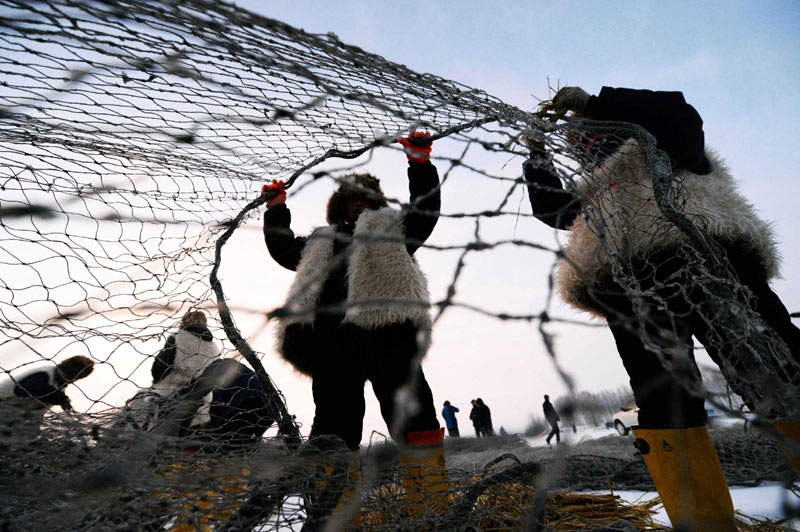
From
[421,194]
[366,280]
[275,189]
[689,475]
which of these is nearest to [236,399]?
[366,280]

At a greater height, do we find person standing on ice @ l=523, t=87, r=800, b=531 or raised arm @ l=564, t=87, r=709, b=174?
raised arm @ l=564, t=87, r=709, b=174

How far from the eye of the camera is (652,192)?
1073mm

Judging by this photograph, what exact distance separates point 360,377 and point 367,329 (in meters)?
0.18

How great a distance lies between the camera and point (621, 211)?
42.2 inches

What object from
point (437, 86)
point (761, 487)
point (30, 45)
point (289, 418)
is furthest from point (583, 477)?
Result: point (30, 45)

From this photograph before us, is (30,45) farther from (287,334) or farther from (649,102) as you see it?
A: (649,102)

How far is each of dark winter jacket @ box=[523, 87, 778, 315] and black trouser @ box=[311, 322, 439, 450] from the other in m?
0.63

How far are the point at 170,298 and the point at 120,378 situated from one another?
0.37 metres

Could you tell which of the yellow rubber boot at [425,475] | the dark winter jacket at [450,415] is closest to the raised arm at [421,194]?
the yellow rubber boot at [425,475]

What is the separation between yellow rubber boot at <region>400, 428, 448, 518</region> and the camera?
0.69 metres

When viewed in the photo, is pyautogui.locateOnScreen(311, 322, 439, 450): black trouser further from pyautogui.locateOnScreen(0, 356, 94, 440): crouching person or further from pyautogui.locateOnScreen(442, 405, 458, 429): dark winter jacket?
pyautogui.locateOnScreen(442, 405, 458, 429): dark winter jacket

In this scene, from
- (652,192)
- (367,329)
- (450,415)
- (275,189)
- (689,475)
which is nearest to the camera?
(689,475)

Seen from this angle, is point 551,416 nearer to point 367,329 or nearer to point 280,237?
point 367,329

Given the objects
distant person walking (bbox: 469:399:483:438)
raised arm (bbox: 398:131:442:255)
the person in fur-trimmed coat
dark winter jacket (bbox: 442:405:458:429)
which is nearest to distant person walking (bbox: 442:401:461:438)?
dark winter jacket (bbox: 442:405:458:429)
